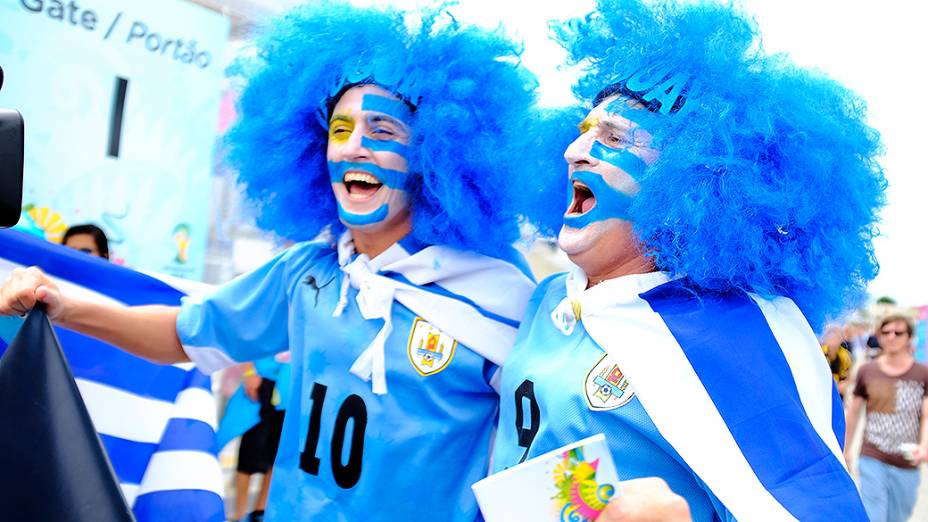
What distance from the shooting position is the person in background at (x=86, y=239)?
4.14 m

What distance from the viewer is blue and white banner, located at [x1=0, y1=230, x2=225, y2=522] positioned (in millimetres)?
2844

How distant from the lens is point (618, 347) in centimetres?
189

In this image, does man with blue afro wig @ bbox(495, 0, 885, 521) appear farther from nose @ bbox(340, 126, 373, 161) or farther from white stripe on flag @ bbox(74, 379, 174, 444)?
white stripe on flag @ bbox(74, 379, 174, 444)

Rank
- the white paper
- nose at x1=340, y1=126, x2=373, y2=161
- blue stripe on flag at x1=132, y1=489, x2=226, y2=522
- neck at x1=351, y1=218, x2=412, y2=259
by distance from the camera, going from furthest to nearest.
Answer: blue stripe on flag at x1=132, y1=489, x2=226, y2=522 → neck at x1=351, y1=218, x2=412, y2=259 → nose at x1=340, y1=126, x2=373, y2=161 → the white paper

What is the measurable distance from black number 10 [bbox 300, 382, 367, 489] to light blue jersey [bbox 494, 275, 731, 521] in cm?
45

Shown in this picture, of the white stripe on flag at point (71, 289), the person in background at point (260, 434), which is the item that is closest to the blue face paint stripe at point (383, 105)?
the white stripe on flag at point (71, 289)

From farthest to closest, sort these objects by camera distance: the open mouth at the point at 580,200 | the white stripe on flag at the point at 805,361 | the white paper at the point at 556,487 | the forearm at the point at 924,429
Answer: the forearm at the point at 924,429
the open mouth at the point at 580,200
the white stripe on flag at the point at 805,361
the white paper at the point at 556,487

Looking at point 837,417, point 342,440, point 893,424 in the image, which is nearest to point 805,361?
point 837,417

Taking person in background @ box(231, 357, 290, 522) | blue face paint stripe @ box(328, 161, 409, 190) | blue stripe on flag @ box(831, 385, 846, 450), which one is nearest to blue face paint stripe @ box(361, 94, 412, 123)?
blue face paint stripe @ box(328, 161, 409, 190)

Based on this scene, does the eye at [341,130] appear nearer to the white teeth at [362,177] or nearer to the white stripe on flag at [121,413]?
the white teeth at [362,177]

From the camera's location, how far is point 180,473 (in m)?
2.93

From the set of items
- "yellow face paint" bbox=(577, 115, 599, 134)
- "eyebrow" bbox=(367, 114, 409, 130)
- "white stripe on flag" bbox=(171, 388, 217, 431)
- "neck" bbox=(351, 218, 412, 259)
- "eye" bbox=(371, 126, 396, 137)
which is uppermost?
"eyebrow" bbox=(367, 114, 409, 130)

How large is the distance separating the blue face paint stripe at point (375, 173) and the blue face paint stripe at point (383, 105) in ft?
0.54

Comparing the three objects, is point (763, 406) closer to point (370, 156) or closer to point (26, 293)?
point (370, 156)
